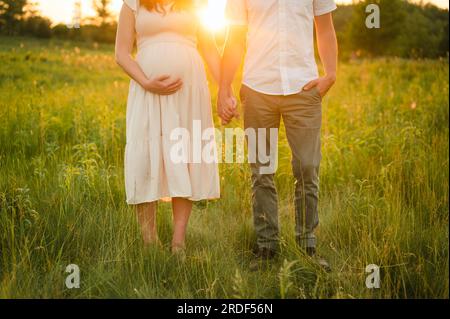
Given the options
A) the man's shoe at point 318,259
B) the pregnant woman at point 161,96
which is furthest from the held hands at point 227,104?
the man's shoe at point 318,259

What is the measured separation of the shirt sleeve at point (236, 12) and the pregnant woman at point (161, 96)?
0.71ft

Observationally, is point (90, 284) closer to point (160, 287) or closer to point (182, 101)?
point (160, 287)

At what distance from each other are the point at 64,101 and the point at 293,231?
15.9 ft

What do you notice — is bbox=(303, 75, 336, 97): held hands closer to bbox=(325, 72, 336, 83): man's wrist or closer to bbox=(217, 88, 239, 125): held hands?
bbox=(325, 72, 336, 83): man's wrist

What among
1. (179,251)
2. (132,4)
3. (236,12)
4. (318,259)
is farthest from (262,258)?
(132,4)

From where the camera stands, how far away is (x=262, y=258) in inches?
128

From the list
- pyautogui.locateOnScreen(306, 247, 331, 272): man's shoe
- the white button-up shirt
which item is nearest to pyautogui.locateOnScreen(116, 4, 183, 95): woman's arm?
the white button-up shirt

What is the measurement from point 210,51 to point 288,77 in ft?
2.04

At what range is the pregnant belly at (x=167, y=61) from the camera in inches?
119

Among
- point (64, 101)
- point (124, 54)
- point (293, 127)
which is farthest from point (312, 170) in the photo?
point (64, 101)

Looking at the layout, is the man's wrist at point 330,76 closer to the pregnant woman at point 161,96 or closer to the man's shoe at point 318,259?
the pregnant woman at point 161,96

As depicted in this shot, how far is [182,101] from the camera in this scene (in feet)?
10.2

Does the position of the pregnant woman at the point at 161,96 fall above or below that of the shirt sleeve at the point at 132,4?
below

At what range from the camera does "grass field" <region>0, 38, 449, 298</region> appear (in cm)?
267
